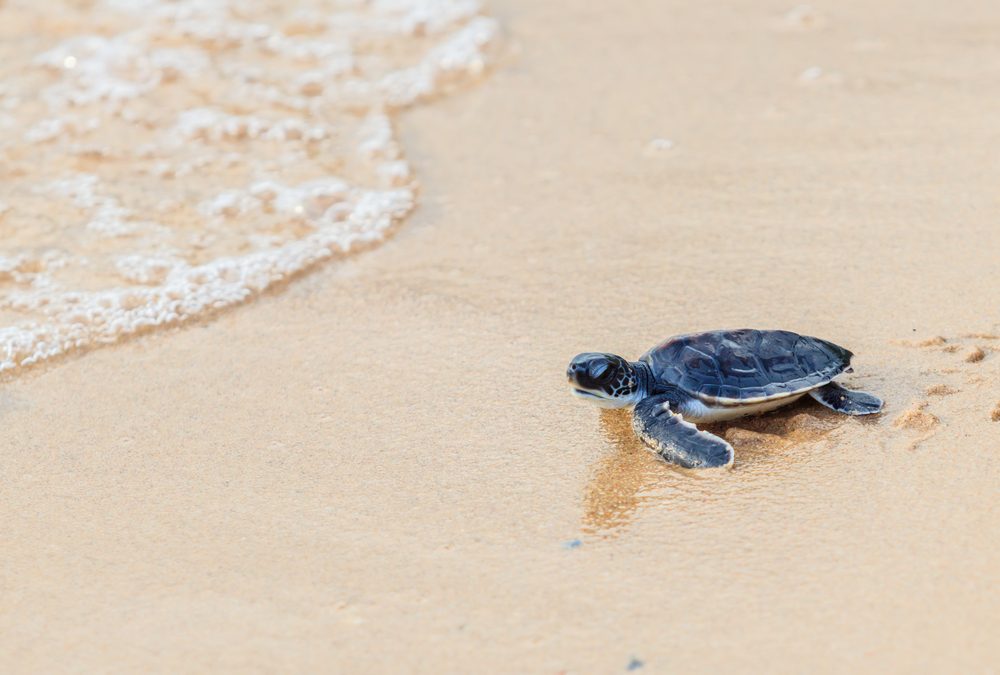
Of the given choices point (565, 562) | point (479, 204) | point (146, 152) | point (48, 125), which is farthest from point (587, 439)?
point (48, 125)

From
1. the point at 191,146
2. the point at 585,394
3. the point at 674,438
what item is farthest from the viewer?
the point at 191,146

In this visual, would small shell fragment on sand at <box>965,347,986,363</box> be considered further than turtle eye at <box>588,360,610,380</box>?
Yes

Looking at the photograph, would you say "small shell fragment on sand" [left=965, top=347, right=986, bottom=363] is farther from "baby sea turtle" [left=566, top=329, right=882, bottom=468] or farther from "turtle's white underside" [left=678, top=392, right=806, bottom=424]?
"turtle's white underside" [left=678, top=392, right=806, bottom=424]

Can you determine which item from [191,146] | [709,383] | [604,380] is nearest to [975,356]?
[709,383]

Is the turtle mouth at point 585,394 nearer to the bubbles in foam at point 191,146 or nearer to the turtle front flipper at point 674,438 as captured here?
the turtle front flipper at point 674,438

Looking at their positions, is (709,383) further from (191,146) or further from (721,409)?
(191,146)

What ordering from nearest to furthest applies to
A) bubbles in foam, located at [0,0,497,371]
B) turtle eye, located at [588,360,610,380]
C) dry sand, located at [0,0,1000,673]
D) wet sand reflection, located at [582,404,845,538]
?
1. dry sand, located at [0,0,1000,673]
2. wet sand reflection, located at [582,404,845,538]
3. turtle eye, located at [588,360,610,380]
4. bubbles in foam, located at [0,0,497,371]

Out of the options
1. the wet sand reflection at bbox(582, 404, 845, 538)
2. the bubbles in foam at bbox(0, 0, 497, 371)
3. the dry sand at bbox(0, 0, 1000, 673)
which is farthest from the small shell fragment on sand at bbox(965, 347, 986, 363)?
the bubbles in foam at bbox(0, 0, 497, 371)
